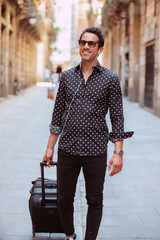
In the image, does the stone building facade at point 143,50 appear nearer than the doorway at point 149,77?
Yes

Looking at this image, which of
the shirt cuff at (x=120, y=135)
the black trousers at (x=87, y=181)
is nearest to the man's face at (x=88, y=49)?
the shirt cuff at (x=120, y=135)

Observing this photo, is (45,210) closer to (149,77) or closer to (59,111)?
(59,111)

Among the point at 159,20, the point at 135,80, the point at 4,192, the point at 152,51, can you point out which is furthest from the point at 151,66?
the point at 4,192

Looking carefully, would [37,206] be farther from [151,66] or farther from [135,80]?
[135,80]

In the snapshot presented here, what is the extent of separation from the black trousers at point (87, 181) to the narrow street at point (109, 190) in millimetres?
597

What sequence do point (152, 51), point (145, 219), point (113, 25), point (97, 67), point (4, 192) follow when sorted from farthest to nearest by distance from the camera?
point (113, 25)
point (152, 51)
point (4, 192)
point (145, 219)
point (97, 67)

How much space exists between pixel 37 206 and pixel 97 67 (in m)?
1.23

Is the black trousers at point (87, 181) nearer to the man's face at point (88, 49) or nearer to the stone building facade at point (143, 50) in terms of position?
the man's face at point (88, 49)

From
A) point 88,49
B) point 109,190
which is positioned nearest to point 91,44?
point 88,49

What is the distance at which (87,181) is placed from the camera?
2959 mm

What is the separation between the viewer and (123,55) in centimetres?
2477

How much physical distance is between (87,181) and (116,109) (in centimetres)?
55

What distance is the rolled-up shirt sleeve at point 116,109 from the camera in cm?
284

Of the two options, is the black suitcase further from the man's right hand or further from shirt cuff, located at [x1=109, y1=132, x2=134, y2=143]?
shirt cuff, located at [x1=109, y1=132, x2=134, y2=143]
